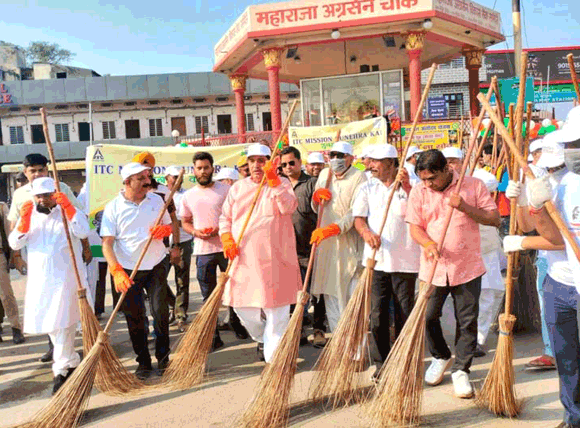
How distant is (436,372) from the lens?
3.90 metres

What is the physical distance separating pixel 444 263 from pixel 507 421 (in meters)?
0.99

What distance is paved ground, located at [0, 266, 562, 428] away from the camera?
11.2 feet

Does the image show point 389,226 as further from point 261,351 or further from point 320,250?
point 261,351

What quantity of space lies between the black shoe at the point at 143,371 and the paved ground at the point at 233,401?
379 millimetres

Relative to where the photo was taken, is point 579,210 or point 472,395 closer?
point 579,210

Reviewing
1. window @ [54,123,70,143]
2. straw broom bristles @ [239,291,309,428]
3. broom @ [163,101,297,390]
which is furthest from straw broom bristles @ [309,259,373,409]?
window @ [54,123,70,143]

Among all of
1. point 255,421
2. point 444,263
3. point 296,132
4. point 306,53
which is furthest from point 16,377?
point 306,53

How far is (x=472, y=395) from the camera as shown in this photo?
11.9ft

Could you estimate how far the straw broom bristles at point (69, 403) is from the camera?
3.46m

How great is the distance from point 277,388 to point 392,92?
12.1m

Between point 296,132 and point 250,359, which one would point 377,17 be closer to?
point 296,132

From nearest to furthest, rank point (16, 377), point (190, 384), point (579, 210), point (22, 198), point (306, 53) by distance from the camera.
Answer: point (579, 210), point (190, 384), point (16, 377), point (22, 198), point (306, 53)

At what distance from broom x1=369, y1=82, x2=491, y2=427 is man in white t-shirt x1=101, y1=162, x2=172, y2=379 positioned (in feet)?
6.29

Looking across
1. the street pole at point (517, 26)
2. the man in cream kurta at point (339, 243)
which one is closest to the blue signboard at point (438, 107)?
the street pole at point (517, 26)
